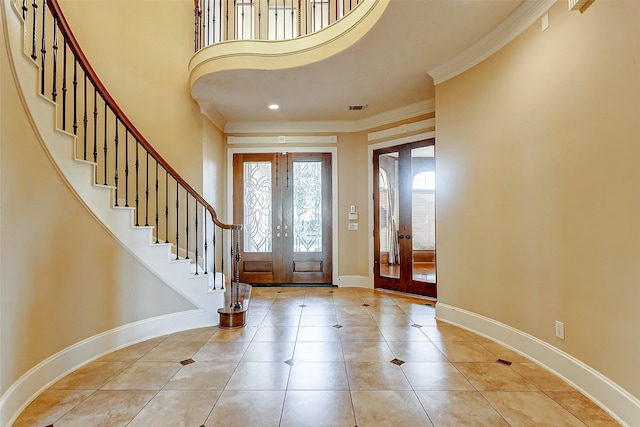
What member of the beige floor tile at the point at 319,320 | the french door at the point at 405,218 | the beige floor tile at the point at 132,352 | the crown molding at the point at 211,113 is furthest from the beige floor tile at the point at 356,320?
the crown molding at the point at 211,113

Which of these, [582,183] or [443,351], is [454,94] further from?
[443,351]

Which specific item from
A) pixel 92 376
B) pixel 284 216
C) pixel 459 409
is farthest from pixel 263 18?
pixel 459 409

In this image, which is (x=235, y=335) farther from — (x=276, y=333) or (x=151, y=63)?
(x=151, y=63)

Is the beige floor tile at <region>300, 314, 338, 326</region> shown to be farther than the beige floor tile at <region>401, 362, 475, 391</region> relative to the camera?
Yes

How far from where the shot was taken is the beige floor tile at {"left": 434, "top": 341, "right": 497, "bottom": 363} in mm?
2652

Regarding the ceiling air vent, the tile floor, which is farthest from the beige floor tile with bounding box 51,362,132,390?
the ceiling air vent

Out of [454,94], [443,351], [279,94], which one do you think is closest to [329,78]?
[279,94]

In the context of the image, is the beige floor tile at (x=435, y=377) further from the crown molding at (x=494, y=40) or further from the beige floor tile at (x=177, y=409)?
the crown molding at (x=494, y=40)

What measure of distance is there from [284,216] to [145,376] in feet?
11.4

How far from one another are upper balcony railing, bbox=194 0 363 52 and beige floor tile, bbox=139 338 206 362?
3.78 meters

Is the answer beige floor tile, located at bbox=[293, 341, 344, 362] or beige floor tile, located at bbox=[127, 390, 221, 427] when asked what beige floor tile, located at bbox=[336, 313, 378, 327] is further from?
beige floor tile, located at bbox=[127, 390, 221, 427]

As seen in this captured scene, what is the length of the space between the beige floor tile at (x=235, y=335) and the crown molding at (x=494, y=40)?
3.57 meters

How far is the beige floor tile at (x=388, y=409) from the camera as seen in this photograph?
1826mm

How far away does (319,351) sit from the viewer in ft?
9.25
